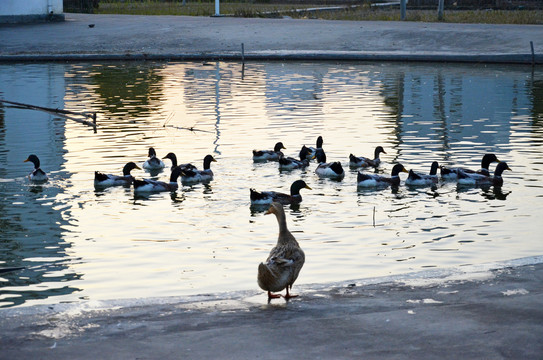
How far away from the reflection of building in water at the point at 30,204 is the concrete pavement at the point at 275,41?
1491 centimetres

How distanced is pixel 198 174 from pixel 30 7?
126 feet

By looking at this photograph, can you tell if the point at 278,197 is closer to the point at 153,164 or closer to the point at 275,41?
the point at 153,164

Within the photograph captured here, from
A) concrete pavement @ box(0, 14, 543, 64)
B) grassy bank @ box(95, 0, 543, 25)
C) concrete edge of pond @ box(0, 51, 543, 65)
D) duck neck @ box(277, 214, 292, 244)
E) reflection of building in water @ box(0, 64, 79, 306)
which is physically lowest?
reflection of building in water @ box(0, 64, 79, 306)

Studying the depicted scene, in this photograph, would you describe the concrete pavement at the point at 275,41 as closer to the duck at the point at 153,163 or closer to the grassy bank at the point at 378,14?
the grassy bank at the point at 378,14

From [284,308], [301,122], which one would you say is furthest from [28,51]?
[284,308]

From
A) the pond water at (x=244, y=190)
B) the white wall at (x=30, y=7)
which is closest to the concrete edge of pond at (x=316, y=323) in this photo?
the pond water at (x=244, y=190)

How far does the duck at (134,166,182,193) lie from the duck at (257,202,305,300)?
754cm

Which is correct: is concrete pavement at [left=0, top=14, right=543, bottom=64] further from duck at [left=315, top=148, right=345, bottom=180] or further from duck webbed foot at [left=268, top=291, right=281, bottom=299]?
duck webbed foot at [left=268, top=291, right=281, bottom=299]

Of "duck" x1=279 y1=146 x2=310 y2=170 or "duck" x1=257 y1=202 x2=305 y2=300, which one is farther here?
"duck" x1=279 y1=146 x2=310 y2=170

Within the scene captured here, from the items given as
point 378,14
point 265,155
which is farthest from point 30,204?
point 378,14

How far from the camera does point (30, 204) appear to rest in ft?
50.8

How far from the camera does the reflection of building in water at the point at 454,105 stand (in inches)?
867

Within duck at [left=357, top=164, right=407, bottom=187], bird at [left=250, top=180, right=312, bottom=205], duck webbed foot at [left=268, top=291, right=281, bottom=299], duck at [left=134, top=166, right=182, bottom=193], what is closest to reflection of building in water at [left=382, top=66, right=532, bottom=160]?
duck at [left=357, top=164, right=407, bottom=187]

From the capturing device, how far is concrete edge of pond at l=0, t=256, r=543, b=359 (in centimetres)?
718
